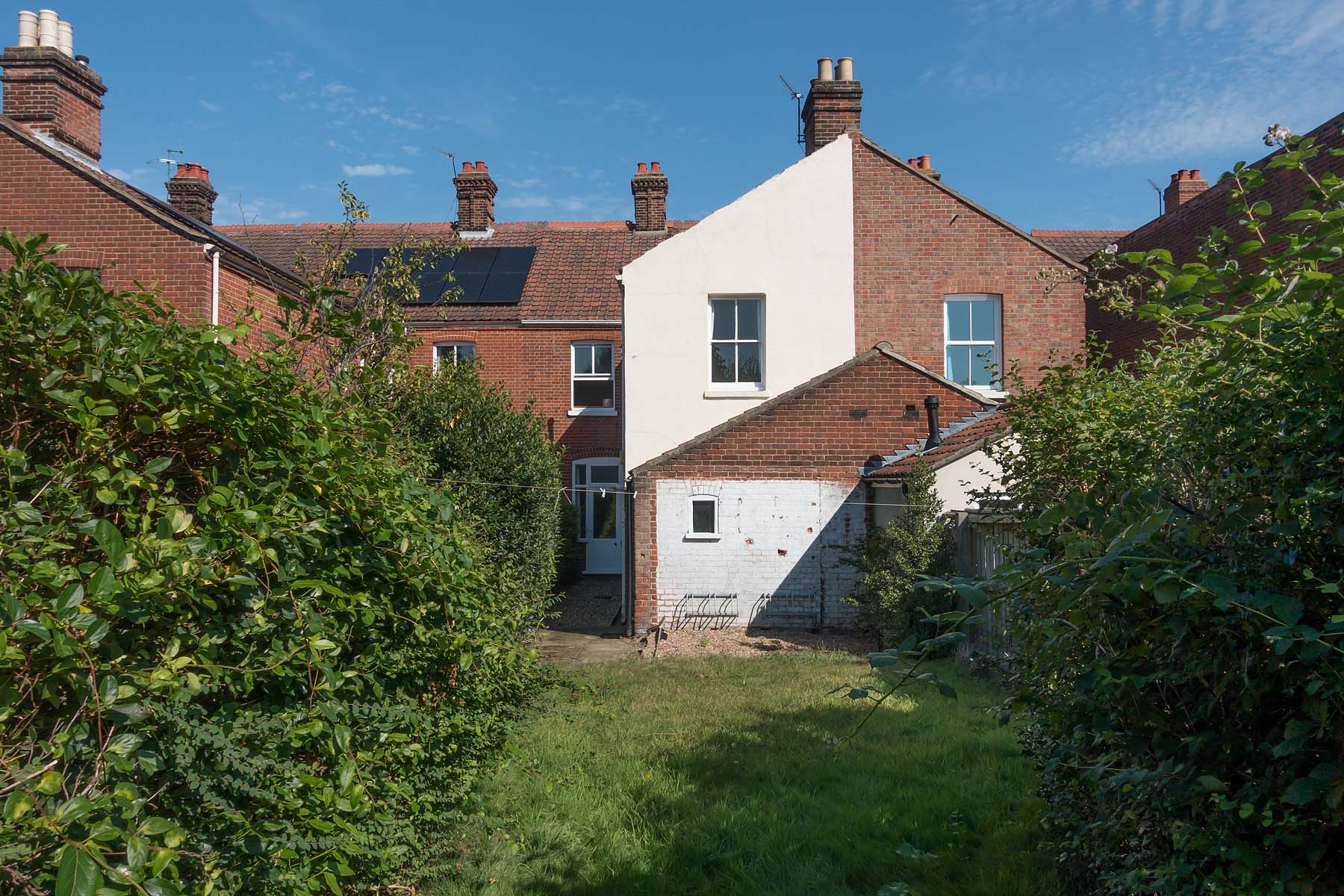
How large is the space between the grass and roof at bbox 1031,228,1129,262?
2149 cm

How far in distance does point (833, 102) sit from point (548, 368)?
9.53m

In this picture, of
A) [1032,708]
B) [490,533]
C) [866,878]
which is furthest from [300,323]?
[490,533]

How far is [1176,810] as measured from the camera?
253 cm

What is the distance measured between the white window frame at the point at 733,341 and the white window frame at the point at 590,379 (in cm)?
586

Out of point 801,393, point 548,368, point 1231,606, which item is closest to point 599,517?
point 548,368

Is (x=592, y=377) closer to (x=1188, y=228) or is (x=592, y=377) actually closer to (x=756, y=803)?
(x=1188, y=228)

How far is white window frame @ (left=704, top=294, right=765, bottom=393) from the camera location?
55.9 ft

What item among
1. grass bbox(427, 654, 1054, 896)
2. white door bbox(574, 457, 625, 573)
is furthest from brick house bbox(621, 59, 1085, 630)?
grass bbox(427, 654, 1054, 896)

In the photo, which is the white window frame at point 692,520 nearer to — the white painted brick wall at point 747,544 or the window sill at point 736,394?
the white painted brick wall at point 747,544

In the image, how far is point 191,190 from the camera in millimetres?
25266

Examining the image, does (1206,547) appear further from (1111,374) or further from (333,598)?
Result: (1111,374)

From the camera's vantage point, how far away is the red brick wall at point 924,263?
17.1m

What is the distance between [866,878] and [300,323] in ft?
14.3

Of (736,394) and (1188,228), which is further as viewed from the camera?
(1188,228)
